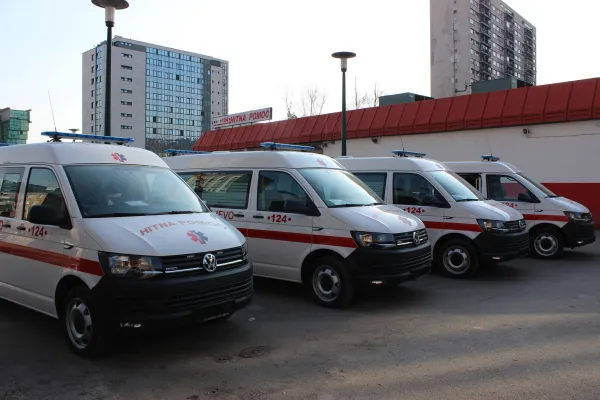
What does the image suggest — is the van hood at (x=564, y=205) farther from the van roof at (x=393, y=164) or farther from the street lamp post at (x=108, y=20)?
the street lamp post at (x=108, y=20)

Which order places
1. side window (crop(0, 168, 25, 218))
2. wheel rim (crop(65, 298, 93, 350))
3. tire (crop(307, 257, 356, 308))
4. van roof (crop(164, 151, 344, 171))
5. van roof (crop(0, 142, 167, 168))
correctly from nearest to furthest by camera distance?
1. wheel rim (crop(65, 298, 93, 350))
2. van roof (crop(0, 142, 167, 168))
3. side window (crop(0, 168, 25, 218))
4. tire (crop(307, 257, 356, 308))
5. van roof (crop(164, 151, 344, 171))

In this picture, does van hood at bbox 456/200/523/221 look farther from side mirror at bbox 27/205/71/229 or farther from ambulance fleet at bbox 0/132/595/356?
side mirror at bbox 27/205/71/229

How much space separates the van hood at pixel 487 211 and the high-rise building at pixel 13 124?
52.3 ft

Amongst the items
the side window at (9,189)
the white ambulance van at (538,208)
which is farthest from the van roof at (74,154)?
the white ambulance van at (538,208)

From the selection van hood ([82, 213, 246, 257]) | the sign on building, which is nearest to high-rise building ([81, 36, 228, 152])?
the sign on building

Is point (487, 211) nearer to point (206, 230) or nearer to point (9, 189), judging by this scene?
point (206, 230)

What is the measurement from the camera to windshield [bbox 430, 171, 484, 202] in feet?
29.0

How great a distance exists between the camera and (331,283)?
650 cm

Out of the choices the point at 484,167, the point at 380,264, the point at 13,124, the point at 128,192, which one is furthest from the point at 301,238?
the point at 13,124

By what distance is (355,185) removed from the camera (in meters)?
7.52

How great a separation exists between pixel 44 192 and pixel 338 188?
3875 millimetres

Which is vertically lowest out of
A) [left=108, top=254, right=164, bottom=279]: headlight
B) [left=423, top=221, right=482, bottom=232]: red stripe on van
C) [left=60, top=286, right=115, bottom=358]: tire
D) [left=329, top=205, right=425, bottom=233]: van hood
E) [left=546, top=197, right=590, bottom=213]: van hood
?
[left=60, top=286, right=115, bottom=358]: tire

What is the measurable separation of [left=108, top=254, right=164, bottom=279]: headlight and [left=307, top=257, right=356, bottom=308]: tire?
110 inches

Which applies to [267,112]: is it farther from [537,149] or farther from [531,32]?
[531,32]
